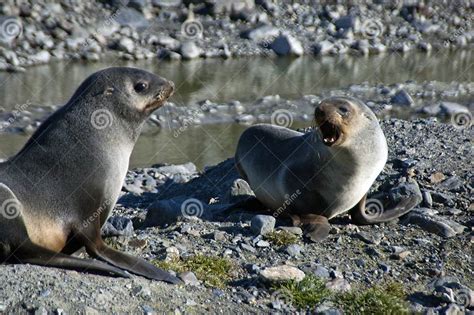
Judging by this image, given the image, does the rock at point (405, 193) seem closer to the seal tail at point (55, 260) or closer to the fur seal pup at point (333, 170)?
the fur seal pup at point (333, 170)

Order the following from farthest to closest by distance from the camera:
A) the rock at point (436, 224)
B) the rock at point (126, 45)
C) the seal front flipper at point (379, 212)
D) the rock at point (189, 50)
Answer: the rock at point (189, 50) < the rock at point (126, 45) < the seal front flipper at point (379, 212) < the rock at point (436, 224)

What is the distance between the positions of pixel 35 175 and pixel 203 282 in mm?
1430

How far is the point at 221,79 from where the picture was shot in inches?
730

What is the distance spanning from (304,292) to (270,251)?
896mm

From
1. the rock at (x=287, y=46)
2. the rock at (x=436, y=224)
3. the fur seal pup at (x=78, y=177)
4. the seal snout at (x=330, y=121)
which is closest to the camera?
the fur seal pup at (x=78, y=177)

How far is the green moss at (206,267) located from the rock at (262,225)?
72 centimetres

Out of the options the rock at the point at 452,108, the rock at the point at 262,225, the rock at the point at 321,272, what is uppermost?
the rock at the point at 321,272

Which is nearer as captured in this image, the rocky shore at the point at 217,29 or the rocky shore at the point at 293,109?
the rocky shore at the point at 293,109

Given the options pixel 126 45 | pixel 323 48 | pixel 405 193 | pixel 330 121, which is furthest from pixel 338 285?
pixel 323 48

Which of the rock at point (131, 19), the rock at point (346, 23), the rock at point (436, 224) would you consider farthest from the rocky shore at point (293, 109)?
the rock at point (436, 224)

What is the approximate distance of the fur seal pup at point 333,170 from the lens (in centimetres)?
783

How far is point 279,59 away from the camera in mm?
20891

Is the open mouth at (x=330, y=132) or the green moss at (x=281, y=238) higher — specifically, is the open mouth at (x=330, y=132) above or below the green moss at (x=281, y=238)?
above

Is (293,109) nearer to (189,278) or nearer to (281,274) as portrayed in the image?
(281,274)
